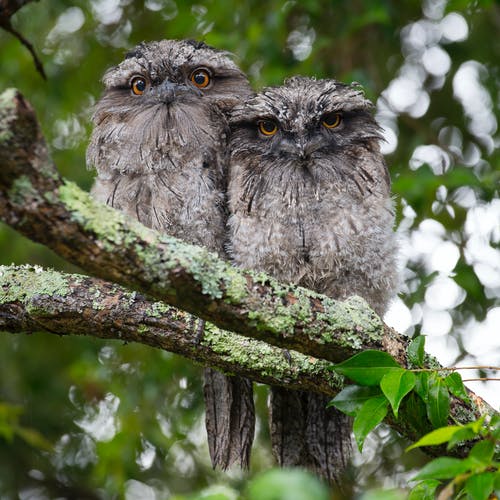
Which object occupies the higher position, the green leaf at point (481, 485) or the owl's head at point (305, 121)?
the owl's head at point (305, 121)

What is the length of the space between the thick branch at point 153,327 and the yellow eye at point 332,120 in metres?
1.11

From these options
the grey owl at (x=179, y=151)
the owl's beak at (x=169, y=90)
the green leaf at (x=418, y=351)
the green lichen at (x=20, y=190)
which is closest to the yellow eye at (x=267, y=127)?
the grey owl at (x=179, y=151)

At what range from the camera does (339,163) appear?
3.21 meters

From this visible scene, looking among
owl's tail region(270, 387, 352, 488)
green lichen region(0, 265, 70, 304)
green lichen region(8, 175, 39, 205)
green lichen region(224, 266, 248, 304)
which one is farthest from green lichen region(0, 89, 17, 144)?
owl's tail region(270, 387, 352, 488)

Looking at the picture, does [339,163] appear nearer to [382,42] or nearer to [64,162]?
[382,42]

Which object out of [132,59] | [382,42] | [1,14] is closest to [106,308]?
[1,14]

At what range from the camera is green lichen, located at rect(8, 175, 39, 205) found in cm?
174

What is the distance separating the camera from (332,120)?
3.28m

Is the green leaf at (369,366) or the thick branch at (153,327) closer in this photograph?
the green leaf at (369,366)

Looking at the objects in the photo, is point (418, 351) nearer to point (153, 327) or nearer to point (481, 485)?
point (481, 485)

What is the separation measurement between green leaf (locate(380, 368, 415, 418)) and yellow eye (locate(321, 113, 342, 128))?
1479mm

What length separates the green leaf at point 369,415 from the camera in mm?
2092

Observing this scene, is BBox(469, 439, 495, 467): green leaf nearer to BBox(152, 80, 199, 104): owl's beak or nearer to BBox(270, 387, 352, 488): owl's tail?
BBox(270, 387, 352, 488): owl's tail

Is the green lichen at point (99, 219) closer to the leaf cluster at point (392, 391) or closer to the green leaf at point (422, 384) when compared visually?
the leaf cluster at point (392, 391)
